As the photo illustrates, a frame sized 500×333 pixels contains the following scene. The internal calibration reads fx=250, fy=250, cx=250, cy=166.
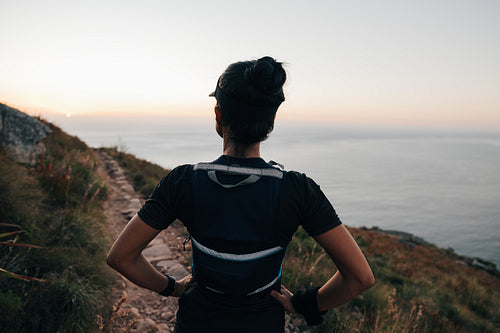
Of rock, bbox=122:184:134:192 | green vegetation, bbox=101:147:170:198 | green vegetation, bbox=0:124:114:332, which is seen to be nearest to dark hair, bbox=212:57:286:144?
green vegetation, bbox=0:124:114:332

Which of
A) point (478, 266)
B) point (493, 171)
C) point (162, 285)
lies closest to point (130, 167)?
point (162, 285)

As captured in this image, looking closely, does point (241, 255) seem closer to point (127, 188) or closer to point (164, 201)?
point (164, 201)

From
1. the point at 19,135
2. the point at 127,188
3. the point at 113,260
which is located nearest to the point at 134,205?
the point at 127,188

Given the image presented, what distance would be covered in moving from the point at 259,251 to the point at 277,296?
0.33 metres

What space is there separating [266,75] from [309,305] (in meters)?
1.22

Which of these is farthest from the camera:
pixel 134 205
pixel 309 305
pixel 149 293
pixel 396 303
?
pixel 134 205

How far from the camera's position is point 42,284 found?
284 centimetres

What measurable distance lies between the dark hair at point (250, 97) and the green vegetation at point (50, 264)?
2154 millimetres

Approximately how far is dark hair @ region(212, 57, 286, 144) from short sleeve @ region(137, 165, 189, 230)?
325mm

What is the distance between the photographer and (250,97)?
107cm

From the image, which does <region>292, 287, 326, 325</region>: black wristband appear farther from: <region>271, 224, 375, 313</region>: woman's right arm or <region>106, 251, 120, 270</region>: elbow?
<region>106, 251, 120, 270</region>: elbow

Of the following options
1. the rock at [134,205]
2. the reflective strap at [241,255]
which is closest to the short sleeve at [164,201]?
the reflective strap at [241,255]

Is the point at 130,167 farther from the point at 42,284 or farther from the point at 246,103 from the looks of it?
the point at 246,103

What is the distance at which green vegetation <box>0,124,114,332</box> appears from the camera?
8.39 feet
